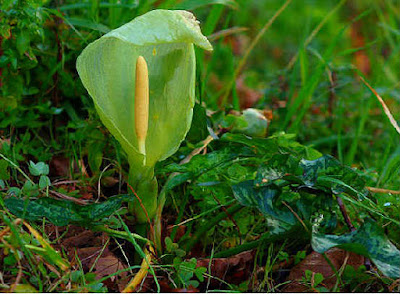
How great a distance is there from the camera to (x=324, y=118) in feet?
5.95

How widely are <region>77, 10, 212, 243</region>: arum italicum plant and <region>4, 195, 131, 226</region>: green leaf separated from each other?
0.21ft

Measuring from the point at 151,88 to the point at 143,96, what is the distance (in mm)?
87

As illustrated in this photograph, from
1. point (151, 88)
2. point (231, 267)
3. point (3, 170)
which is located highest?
point (151, 88)

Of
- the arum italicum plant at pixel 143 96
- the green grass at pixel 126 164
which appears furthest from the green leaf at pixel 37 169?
the arum italicum plant at pixel 143 96

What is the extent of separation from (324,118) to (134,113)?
3.40 ft

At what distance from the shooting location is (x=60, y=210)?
86cm

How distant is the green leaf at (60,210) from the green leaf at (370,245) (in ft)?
1.12

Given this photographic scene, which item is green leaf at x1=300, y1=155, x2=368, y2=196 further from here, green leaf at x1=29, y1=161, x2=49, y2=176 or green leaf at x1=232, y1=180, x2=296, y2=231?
green leaf at x1=29, y1=161, x2=49, y2=176

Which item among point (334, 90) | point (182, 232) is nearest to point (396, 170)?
point (182, 232)

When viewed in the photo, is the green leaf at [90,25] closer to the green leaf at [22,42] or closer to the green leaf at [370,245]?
the green leaf at [22,42]

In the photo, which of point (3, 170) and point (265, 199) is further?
point (3, 170)

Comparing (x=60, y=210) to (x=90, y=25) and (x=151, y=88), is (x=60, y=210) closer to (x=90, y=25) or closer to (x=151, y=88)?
(x=151, y=88)

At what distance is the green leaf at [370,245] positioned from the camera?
2.58ft

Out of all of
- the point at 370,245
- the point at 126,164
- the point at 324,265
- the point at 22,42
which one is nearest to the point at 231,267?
the point at 324,265
